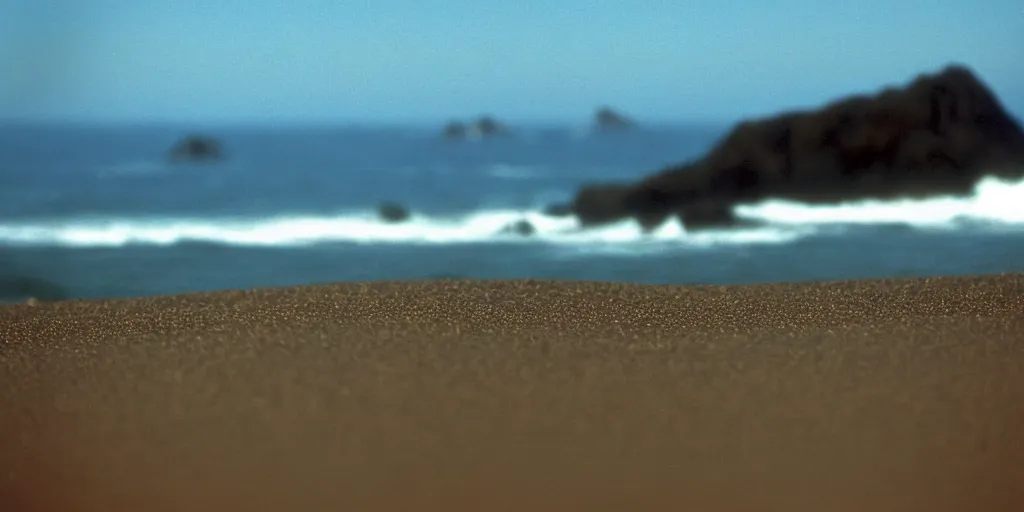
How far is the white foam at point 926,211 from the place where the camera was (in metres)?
3.45

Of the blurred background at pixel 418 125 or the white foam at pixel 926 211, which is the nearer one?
the blurred background at pixel 418 125

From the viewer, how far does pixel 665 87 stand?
11.1 feet

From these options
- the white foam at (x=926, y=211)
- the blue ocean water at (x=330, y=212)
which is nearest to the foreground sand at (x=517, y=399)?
the blue ocean water at (x=330, y=212)

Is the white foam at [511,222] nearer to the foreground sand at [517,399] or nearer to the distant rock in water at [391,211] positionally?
the distant rock in water at [391,211]

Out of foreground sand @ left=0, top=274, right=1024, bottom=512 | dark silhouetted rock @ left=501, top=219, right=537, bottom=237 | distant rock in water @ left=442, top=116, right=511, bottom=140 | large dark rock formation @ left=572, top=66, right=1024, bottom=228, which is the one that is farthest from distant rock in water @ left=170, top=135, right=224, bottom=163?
large dark rock formation @ left=572, top=66, right=1024, bottom=228

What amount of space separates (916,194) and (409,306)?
1.68 m

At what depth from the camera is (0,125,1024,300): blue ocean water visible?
329cm

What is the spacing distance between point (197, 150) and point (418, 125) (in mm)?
684

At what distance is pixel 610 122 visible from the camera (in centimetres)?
332

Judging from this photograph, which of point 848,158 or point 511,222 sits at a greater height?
point 848,158

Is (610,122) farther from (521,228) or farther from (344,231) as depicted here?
(344,231)

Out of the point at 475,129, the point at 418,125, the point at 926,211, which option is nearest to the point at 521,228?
the point at 475,129

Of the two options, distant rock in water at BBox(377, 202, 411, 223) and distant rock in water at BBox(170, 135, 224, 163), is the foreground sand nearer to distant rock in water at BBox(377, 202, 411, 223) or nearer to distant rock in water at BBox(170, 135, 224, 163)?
distant rock in water at BBox(377, 202, 411, 223)

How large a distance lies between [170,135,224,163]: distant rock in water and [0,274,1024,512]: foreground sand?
46cm
